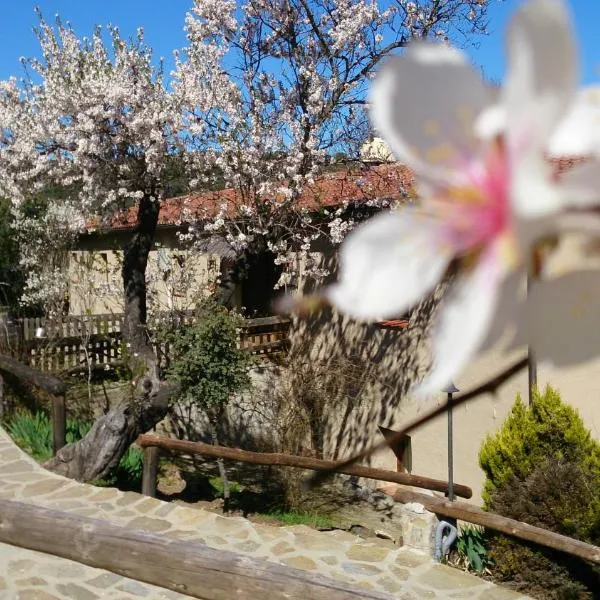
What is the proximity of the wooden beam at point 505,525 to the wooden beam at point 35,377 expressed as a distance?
338cm

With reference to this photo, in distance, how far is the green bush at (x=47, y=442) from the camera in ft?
23.2

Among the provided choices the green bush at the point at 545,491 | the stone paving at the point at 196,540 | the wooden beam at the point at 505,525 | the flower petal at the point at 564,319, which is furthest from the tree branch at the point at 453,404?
the green bush at the point at 545,491

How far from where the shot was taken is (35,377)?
6906 millimetres

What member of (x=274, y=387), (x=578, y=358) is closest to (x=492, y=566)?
(x=274, y=387)

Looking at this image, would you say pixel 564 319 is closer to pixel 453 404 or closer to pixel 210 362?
pixel 453 404

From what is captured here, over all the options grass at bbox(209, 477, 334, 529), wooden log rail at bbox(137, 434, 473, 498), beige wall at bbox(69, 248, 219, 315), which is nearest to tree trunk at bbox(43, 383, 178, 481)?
wooden log rail at bbox(137, 434, 473, 498)

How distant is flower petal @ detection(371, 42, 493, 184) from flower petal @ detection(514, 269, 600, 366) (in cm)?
7

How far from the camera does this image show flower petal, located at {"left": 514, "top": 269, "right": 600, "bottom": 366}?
0.84 ft

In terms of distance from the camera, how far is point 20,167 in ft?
26.2

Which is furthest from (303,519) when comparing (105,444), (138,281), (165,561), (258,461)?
(165,561)

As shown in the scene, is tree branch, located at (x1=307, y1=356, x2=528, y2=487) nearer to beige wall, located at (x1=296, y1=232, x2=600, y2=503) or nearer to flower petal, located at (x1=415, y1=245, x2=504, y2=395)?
flower petal, located at (x1=415, y1=245, x2=504, y2=395)

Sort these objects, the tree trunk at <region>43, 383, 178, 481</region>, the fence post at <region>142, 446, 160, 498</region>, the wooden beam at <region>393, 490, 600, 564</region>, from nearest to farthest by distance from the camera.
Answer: the wooden beam at <region>393, 490, 600, 564</region>, the fence post at <region>142, 446, 160, 498</region>, the tree trunk at <region>43, 383, 178, 481</region>

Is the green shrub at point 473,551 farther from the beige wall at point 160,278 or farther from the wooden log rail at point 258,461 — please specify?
the beige wall at point 160,278

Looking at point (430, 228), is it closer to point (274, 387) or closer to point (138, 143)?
point (138, 143)
